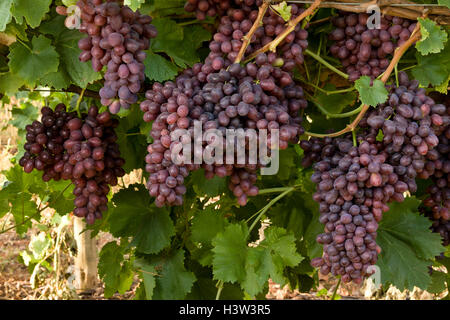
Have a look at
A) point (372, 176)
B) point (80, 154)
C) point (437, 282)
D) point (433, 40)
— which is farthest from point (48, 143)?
point (437, 282)

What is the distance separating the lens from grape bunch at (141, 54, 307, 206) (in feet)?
2.99

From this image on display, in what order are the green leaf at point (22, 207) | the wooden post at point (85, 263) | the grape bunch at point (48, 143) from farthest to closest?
the wooden post at point (85, 263) < the green leaf at point (22, 207) < the grape bunch at point (48, 143)

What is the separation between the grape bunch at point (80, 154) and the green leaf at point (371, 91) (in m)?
0.55

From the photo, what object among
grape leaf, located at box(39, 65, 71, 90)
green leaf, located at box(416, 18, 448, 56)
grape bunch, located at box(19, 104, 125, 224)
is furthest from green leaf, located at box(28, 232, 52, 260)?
green leaf, located at box(416, 18, 448, 56)

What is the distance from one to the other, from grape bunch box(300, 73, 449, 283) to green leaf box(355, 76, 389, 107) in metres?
0.03

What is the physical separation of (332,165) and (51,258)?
3341 millimetres

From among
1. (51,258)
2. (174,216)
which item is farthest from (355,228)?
(51,258)

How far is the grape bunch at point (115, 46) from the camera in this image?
0.90 meters

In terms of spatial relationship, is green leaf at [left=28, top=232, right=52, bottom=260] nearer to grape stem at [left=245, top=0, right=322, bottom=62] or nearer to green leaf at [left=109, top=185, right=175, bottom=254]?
green leaf at [left=109, top=185, right=175, bottom=254]

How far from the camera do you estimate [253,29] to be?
0.97 metres

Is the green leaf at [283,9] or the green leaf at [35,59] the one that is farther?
the green leaf at [35,59]

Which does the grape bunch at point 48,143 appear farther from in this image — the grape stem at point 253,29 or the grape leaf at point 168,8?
the grape stem at point 253,29

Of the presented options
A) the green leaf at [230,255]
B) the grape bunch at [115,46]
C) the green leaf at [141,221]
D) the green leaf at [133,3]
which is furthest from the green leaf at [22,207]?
the green leaf at [133,3]
